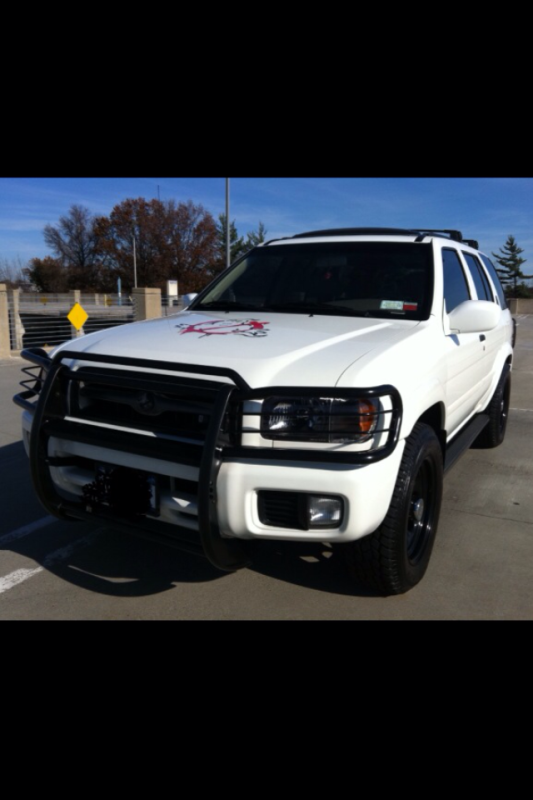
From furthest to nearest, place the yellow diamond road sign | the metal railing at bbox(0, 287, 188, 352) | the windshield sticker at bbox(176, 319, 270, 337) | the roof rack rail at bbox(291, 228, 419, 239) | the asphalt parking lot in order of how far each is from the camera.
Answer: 1. the metal railing at bbox(0, 287, 188, 352)
2. the yellow diamond road sign
3. the roof rack rail at bbox(291, 228, 419, 239)
4. the windshield sticker at bbox(176, 319, 270, 337)
5. the asphalt parking lot

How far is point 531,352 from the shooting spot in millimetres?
16266

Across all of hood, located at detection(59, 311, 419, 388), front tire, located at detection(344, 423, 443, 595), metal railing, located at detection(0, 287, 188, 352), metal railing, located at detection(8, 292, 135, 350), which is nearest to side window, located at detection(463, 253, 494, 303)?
hood, located at detection(59, 311, 419, 388)

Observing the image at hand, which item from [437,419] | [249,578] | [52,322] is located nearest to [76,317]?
[52,322]

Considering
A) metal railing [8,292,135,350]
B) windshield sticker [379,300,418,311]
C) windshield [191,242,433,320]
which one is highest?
windshield [191,242,433,320]

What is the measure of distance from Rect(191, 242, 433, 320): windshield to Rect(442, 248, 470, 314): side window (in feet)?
0.75

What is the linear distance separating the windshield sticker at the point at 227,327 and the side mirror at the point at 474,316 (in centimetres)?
120

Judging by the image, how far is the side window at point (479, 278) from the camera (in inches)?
197

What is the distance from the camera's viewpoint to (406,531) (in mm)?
2920

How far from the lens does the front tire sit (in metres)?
2.79

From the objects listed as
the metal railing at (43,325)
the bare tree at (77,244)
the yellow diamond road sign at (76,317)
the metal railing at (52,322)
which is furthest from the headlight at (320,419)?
the bare tree at (77,244)

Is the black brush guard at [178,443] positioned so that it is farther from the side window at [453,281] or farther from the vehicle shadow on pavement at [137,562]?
the side window at [453,281]

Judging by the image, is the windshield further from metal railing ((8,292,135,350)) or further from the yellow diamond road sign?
the yellow diamond road sign
